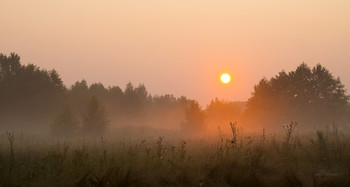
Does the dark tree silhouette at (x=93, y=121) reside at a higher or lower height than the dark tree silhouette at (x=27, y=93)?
lower

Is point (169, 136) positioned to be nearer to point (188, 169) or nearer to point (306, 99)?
point (188, 169)

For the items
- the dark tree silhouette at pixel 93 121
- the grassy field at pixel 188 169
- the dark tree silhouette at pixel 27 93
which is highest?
the dark tree silhouette at pixel 27 93

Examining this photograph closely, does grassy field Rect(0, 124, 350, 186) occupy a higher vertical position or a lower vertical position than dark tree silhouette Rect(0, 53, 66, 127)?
lower

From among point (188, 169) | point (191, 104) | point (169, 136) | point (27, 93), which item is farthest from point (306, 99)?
point (27, 93)

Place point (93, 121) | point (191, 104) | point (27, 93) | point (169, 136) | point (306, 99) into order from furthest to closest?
1. point (27, 93)
2. point (191, 104)
3. point (306, 99)
4. point (93, 121)
5. point (169, 136)

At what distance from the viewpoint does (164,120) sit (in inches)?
2867

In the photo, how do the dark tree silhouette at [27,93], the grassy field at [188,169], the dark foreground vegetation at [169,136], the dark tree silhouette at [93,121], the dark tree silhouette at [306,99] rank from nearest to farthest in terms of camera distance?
the grassy field at [188,169] → the dark foreground vegetation at [169,136] → the dark tree silhouette at [93,121] → the dark tree silhouette at [306,99] → the dark tree silhouette at [27,93]

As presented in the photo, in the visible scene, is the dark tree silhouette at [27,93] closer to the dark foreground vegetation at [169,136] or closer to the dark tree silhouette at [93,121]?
the dark foreground vegetation at [169,136]

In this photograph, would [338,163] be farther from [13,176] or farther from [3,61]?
[3,61]

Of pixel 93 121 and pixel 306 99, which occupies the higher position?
pixel 306 99

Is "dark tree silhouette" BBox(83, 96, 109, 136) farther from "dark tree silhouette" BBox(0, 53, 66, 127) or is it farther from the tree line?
"dark tree silhouette" BBox(0, 53, 66, 127)

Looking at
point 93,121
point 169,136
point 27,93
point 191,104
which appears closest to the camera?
point 169,136

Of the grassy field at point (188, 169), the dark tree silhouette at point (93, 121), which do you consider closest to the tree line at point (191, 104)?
the dark tree silhouette at point (93, 121)

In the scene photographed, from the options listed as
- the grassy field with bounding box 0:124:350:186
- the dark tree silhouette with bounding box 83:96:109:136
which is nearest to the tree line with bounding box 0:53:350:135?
the dark tree silhouette with bounding box 83:96:109:136
